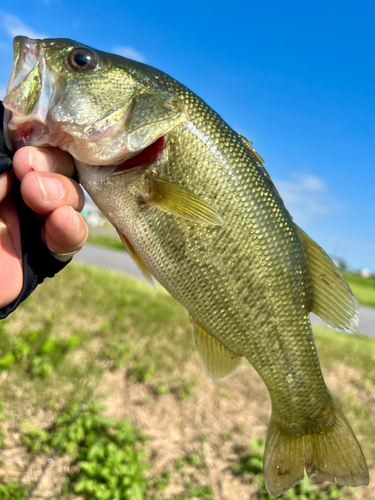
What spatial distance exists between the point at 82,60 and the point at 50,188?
69cm

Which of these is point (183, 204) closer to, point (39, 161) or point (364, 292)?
point (39, 161)

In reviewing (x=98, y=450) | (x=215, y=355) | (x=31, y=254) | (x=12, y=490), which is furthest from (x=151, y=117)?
(x=12, y=490)

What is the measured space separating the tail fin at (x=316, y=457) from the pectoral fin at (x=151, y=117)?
1.81 metres

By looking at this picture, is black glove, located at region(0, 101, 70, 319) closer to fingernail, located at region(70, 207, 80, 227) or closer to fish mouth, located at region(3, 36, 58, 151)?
fingernail, located at region(70, 207, 80, 227)

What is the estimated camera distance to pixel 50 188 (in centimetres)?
187

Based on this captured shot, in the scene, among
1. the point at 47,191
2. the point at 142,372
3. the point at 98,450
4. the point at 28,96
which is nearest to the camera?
the point at 28,96

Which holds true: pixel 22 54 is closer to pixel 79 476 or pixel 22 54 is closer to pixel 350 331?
pixel 350 331

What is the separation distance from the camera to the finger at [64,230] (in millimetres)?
1941

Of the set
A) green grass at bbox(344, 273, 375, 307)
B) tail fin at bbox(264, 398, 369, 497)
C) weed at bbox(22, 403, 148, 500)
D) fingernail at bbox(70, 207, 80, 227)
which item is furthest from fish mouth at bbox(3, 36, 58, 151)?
green grass at bbox(344, 273, 375, 307)

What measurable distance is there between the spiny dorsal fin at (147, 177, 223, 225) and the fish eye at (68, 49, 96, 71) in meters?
0.68

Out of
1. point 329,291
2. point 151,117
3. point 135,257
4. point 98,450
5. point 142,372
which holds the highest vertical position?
point 151,117

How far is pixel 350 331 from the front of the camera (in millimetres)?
2281

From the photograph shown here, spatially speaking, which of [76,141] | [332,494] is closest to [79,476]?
[332,494]

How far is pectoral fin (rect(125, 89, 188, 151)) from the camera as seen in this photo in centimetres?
194
